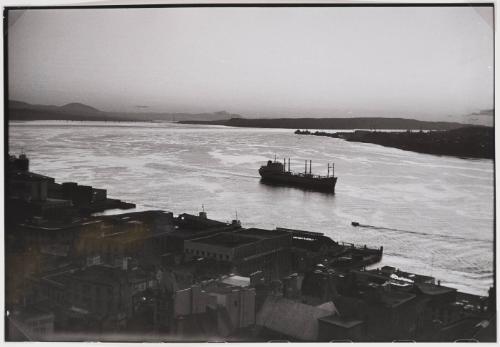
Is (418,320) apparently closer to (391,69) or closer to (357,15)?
(391,69)

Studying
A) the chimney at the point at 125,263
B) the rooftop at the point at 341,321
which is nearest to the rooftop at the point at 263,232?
the rooftop at the point at 341,321

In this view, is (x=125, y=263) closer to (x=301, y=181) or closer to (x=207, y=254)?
(x=207, y=254)

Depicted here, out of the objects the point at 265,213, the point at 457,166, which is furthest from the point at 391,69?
the point at 265,213

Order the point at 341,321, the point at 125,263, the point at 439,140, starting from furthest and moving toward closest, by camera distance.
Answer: the point at 439,140 < the point at 125,263 < the point at 341,321

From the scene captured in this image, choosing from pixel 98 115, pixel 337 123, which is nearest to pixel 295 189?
pixel 337 123

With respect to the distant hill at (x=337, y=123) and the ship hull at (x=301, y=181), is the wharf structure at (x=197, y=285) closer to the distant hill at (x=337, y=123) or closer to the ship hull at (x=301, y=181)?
the ship hull at (x=301, y=181)

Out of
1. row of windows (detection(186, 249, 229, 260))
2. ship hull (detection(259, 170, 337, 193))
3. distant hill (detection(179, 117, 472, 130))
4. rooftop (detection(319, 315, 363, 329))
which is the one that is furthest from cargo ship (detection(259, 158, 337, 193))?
rooftop (detection(319, 315, 363, 329))
